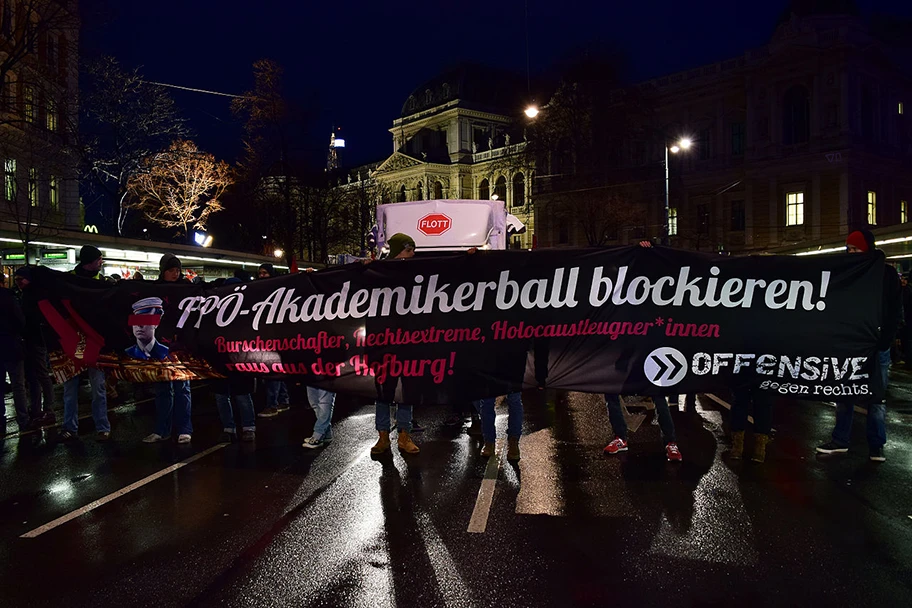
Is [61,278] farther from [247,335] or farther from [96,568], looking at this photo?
[96,568]

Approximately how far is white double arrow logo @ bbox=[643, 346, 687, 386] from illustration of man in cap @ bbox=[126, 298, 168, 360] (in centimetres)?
501

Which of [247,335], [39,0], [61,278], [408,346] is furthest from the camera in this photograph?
[39,0]

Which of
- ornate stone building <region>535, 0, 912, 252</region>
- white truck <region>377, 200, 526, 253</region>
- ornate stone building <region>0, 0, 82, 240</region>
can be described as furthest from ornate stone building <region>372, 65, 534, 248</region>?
white truck <region>377, 200, 526, 253</region>

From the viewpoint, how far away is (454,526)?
523 centimetres

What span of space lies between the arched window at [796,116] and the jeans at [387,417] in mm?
46673

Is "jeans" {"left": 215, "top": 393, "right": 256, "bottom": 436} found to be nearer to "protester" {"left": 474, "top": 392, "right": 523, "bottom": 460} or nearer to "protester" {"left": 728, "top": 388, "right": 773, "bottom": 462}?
"protester" {"left": 474, "top": 392, "right": 523, "bottom": 460}

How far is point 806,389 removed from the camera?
250 inches

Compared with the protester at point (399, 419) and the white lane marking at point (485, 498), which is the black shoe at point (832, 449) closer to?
the white lane marking at point (485, 498)


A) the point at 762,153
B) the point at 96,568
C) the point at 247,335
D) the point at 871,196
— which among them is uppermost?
the point at 762,153

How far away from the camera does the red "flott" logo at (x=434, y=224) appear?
14.5 metres

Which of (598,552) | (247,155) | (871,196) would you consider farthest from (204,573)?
(871,196)

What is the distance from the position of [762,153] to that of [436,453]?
47483 mm

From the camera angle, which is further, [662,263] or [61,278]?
[61,278]

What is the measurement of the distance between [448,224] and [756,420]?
28.2ft
